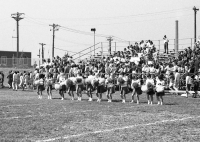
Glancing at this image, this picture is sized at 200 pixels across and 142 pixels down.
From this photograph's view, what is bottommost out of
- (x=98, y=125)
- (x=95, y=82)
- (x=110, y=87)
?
(x=98, y=125)

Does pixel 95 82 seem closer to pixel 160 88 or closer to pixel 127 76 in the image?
pixel 127 76

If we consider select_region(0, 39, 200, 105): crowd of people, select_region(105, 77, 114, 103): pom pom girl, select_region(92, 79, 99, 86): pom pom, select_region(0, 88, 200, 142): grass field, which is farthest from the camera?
select_region(92, 79, 99, 86): pom pom

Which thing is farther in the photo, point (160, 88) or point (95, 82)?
point (95, 82)

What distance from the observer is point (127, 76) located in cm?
2533

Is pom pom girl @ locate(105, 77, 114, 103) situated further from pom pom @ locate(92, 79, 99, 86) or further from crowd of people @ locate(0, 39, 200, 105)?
pom pom @ locate(92, 79, 99, 86)

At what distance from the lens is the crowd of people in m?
24.7

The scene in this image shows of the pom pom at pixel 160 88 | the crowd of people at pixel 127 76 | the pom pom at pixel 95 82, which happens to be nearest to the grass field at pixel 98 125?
the pom pom at pixel 160 88

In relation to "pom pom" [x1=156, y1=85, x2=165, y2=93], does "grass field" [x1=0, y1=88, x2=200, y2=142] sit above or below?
below

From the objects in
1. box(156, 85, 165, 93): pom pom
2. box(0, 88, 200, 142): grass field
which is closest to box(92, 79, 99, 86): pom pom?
box(156, 85, 165, 93): pom pom

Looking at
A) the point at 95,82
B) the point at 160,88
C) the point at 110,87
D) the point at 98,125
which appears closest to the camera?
the point at 98,125

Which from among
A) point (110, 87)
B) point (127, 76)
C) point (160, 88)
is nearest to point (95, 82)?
point (110, 87)

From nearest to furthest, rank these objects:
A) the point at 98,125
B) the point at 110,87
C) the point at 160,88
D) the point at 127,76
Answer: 1. the point at 98,125
2. the point at 160,88
3. the point at 110,87
4. the point at 127,76

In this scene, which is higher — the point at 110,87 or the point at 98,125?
the point at 110,87

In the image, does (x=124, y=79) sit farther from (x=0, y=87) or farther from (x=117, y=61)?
(x=0, y=87)
